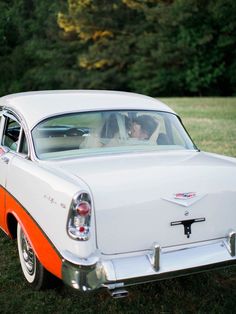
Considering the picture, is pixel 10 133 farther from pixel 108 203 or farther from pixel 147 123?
pixel 108 203

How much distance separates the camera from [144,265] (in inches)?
139

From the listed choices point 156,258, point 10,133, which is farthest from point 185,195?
point 10,133

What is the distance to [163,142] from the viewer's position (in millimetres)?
4914

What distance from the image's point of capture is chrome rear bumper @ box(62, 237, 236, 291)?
3.42 meters

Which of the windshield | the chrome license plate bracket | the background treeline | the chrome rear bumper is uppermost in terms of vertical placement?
the windshield

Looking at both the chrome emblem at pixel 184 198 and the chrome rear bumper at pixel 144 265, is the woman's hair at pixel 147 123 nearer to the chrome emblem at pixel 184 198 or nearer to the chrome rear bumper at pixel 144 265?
the chrome emblem at pixel 184 198

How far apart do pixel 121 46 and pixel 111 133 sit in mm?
38849

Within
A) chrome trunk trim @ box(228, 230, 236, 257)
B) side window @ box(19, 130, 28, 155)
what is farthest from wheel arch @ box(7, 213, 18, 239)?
chrome trunk trim @ box(228, 230, 236, 257)

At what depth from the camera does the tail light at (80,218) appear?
3461mm

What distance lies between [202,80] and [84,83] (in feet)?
36.9

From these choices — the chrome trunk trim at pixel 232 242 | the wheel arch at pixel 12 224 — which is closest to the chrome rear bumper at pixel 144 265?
the chrome trunk trim at pixel 232 242

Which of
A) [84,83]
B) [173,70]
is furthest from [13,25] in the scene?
[173,70]

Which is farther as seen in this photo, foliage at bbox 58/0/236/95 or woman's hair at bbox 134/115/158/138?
foliage at bbox 58/0/236/95

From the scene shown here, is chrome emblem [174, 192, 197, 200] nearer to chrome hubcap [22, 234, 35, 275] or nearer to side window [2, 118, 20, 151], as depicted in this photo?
chrome hubcap [22, 234, 35, 275]
